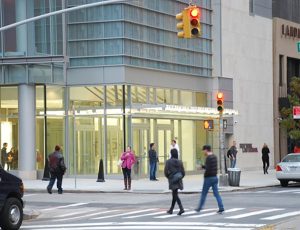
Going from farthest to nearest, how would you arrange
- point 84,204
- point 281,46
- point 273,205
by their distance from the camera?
point 281,46 → point 84,204 → point 273,205

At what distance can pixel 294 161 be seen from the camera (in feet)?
107

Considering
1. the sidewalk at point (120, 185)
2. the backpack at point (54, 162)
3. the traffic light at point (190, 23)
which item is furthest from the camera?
the sidewalk at point (120, 185)

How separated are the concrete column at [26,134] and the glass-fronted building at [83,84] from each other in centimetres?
5

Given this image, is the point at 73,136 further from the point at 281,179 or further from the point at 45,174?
the point at 281,179

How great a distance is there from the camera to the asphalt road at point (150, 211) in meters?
17.5

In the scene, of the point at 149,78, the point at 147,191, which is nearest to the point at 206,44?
the point at 149,78

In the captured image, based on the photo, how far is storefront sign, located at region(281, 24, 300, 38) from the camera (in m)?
51.3

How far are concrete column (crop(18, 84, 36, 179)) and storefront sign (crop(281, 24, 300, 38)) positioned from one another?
20.7 metres

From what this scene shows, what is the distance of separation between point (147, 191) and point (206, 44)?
650 inches

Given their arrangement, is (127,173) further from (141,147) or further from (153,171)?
(141,147)

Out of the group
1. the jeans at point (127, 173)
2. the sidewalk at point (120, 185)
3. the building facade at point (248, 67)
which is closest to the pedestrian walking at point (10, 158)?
the sidewalk at point (120, 185)

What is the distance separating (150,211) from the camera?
21.0m

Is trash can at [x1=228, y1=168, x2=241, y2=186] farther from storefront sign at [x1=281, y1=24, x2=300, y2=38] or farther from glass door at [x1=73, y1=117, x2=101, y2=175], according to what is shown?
storefront sign at [x1=281, y1=24, x2=300, y2=38]

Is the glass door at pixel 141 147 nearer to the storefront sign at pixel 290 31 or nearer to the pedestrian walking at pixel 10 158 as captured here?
the pedestrian walking at pixel 10 158
